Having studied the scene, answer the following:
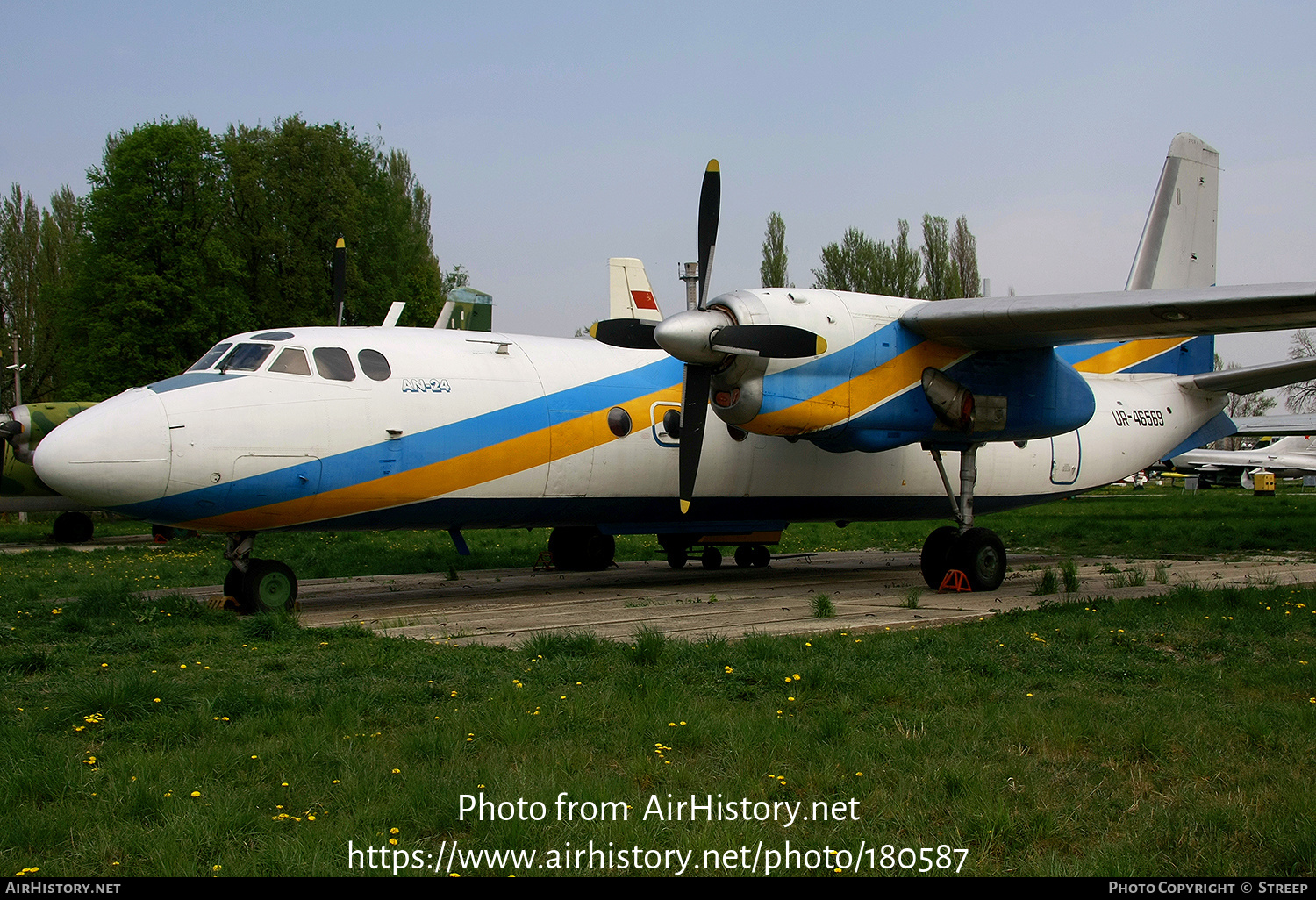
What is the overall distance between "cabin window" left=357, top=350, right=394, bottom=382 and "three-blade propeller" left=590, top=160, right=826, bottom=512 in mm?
2479

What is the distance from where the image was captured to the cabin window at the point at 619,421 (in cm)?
1336


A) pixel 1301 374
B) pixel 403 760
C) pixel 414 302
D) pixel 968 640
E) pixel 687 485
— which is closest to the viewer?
pixel 403 760

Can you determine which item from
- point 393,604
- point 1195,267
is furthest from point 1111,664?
point 1195,267

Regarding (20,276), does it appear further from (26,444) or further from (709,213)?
(709,213)

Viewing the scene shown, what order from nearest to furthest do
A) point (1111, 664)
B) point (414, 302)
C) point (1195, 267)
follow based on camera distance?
point (1111, 664) < point (1195, 267) < point (414, 302)

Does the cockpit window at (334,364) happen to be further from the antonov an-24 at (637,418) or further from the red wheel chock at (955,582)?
the red wheel chock at (955,582)

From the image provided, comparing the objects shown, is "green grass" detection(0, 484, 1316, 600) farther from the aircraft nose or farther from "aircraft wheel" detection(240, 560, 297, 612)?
the aircraft nose

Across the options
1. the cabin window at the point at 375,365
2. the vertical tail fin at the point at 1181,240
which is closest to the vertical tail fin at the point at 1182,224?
the vertical tail fin at the point at 1181,240

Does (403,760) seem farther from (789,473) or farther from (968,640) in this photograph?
(789,473)

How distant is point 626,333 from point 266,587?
5111 mm

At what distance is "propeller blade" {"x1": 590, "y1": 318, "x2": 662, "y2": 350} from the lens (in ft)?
40.9

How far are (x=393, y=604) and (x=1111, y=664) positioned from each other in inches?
326

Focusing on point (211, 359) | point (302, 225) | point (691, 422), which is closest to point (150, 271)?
point (302, 225)

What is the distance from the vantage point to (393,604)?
12414 millimetres
